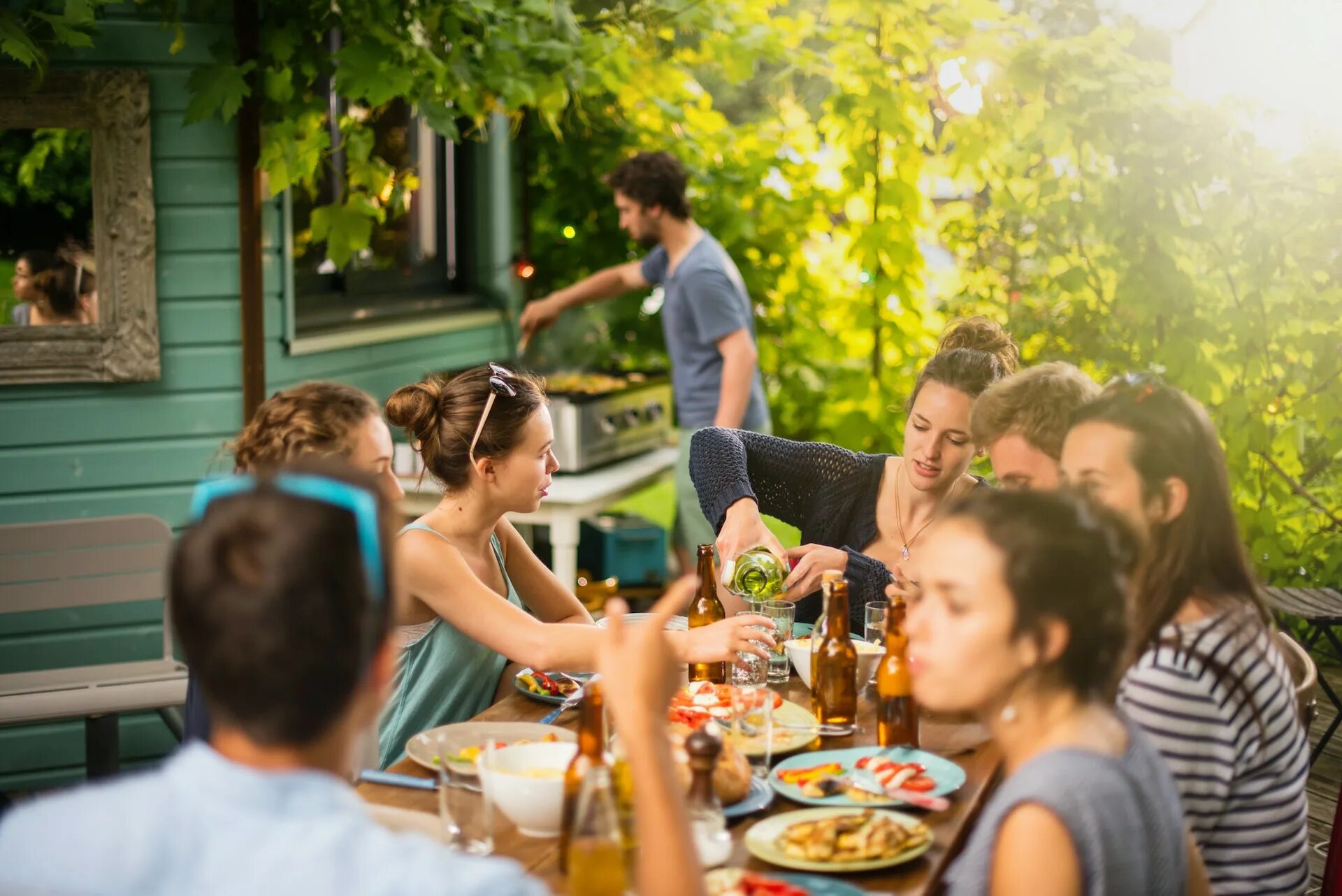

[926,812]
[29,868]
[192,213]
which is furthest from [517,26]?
[29,868]

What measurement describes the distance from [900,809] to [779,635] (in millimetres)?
658

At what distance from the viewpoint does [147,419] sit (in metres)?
3.79

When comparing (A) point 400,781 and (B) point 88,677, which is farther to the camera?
(B) point 88,677

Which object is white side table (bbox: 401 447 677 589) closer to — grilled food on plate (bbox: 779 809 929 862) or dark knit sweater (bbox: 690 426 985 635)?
dark knit sweater (bbox: 690 426 985 635)

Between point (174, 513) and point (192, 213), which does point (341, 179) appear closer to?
point (192, 213)

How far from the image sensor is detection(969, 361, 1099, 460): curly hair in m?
2.27

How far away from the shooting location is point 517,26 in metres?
4.15

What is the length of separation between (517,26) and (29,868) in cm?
347

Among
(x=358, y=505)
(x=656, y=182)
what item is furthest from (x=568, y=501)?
(x=358, y=505)

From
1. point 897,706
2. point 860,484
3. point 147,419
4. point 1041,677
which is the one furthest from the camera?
point 147,419

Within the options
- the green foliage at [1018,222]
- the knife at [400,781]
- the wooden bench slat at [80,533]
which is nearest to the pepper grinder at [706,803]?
the knife at [400,781]

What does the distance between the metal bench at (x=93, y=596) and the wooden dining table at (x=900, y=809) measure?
1.48 meters

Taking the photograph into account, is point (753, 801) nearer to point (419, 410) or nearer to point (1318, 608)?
point (419, 410)

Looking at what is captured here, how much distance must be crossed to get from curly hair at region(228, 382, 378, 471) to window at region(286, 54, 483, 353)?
179 cm
